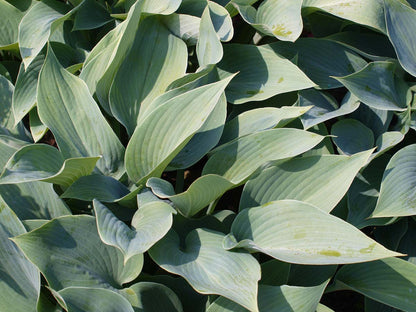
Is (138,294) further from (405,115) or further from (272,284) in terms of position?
(405,115)

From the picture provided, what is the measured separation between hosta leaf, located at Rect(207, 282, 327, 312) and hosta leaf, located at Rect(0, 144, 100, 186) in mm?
453

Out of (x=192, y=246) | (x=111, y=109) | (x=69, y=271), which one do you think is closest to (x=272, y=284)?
(x=192, y=246)

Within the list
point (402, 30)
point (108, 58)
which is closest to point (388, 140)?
point (402, 30)

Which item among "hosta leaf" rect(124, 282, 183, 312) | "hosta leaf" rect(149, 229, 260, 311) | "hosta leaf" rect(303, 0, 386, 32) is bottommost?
"hosta leaf" rect(124, 282, 183, 312)

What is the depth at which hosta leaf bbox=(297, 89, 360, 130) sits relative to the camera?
1.44 m

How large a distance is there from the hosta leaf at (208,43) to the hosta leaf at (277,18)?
0.18m

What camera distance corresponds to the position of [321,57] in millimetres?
1675

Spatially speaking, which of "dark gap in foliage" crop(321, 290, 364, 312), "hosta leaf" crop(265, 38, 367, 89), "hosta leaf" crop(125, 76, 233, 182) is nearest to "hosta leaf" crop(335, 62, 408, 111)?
"hosta leaf" crop(265, 38, 367, 89)

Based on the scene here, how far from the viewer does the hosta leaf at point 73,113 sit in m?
1.31

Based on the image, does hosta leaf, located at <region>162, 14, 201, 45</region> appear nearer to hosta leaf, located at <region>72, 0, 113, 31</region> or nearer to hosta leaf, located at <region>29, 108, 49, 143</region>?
hosta leaf, located at <region>72, 0, 113, 31</region>

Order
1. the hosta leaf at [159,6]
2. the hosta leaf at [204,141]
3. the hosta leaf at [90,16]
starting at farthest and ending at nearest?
the hosta leaf at [90,16] → the hosta leaf at [159,6] → the hosta leaf at [204,141]

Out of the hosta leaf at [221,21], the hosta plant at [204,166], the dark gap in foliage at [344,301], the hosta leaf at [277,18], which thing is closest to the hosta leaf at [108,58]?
the hosta plant at [204,166]

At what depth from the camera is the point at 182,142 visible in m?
1.21

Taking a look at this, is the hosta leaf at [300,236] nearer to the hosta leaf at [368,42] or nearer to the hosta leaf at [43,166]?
the hosta leaf at [43,166]
